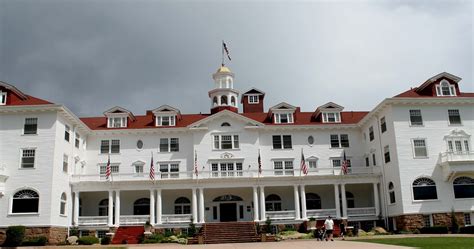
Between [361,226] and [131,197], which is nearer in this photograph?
[361,226]

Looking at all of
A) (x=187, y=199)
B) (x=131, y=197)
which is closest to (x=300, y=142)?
(x=187, y=199)

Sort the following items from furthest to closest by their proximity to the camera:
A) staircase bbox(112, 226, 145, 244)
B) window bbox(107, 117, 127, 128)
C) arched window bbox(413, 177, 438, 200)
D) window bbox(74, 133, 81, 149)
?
window bbox(107, 117, 127, 128) < window bbox(74, 133, 81, 149) < arched window bbox(413, 177, 438, 200) < staircase bbox(112, 226, 145, 244)

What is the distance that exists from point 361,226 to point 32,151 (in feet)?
94.6

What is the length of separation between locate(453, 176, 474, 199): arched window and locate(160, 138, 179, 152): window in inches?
997

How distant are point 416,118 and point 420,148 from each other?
2.61 m

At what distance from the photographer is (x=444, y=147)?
38750mm

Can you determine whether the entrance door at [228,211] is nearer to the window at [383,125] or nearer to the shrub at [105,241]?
the shrub at [105,241]

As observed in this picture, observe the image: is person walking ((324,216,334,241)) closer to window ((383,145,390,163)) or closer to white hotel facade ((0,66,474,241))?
white hotel facade ((0,66,474,241))

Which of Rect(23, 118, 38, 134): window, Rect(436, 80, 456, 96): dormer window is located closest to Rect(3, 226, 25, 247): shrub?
Rect(23, 118, 38, 134): window

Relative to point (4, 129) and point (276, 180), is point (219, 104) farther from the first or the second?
point (4, 129)

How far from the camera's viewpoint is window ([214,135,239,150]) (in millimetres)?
45344

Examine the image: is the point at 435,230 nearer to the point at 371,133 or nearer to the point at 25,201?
the point at 371,133

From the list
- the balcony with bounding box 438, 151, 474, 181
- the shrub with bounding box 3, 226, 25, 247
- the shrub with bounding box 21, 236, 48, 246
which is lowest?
the shrub with bounding box 21, 236, 48, 246

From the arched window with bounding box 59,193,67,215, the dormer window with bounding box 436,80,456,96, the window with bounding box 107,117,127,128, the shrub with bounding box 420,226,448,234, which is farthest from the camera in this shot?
the window with bounding box 107,117,127,128
